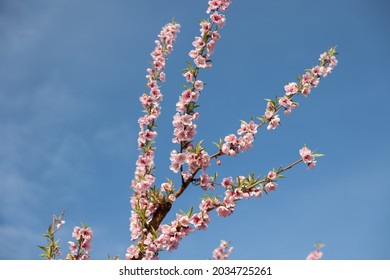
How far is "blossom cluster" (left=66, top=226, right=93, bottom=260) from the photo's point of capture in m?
6.30

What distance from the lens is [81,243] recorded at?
634cm

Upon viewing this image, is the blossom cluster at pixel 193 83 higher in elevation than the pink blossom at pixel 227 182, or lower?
higher

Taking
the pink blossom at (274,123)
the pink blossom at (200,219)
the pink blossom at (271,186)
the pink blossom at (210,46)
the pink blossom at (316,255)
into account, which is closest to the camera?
the pink blossom at (200,219)

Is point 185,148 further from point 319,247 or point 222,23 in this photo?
point 319,247

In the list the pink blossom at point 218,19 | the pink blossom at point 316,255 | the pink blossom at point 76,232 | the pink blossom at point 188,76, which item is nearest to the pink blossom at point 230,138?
the pink blossom at point 188,76

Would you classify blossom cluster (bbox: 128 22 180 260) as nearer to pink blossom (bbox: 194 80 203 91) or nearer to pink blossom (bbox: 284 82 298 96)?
pink blossom (bbox: 194 80 203 91)

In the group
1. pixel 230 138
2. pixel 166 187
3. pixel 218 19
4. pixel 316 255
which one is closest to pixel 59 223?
pixel 166 187

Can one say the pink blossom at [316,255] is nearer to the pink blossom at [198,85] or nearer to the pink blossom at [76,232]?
the pink blossom at [198,85]

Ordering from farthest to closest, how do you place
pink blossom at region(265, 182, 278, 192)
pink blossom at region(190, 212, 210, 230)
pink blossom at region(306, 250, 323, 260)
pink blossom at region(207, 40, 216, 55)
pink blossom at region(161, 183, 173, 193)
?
pink blossom at region(306, 250, 323, 260)
pink blossom at region(207, 40, 216, 55)
pink blossom at region(161, 183, 173, 193)
pink blossom at region(265, 182, 278, 192)
pink blossom at region(190, 212, 210, 230)

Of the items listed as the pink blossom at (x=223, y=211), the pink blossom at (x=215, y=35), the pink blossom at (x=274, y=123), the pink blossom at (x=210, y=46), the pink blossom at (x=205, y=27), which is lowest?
the pink blossom at (x=223, y=211)

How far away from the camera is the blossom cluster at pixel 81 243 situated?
20.7 ft

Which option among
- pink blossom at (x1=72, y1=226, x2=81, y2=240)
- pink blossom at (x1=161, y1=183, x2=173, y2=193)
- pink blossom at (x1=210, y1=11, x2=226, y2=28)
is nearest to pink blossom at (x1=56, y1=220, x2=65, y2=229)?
pink blossom at (x1=72, y1=226, x2=81, y2=240)

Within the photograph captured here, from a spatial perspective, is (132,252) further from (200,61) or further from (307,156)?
(200,61)

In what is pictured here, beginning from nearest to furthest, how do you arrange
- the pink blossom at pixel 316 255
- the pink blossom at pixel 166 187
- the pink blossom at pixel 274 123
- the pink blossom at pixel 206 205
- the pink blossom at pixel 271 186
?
the pink blossom at pixel 206 205
the pink blossom at pixel 271 186
the pink blossom at pixel 166 187
the pink blossom at pixel 274 123
the pink blossom at pixel 316 255
